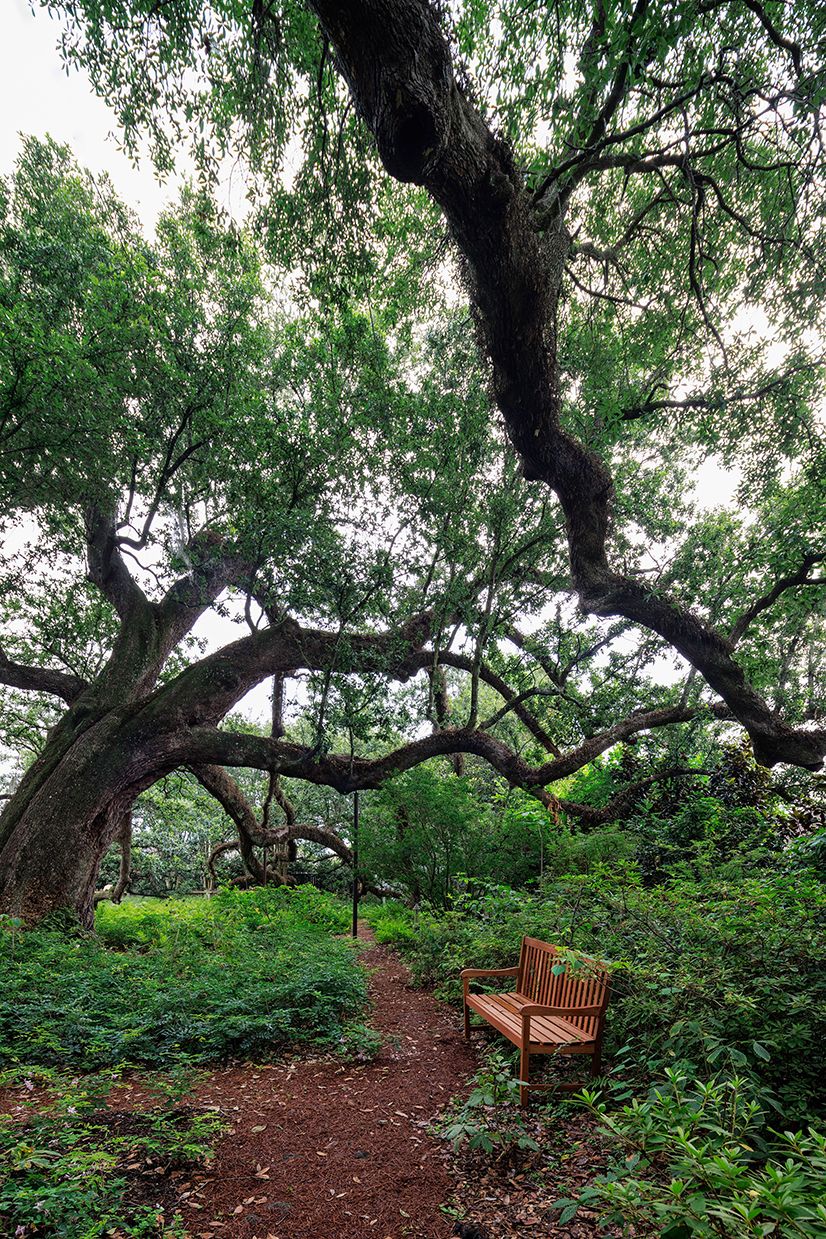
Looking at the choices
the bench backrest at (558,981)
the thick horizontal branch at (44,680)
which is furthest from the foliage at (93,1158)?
the thick horizontal branch at (44,680)

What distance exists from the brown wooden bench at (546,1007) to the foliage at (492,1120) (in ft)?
0.45

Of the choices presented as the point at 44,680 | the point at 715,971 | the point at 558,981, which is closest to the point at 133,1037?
the point at 558,981

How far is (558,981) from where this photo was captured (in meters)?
4.50

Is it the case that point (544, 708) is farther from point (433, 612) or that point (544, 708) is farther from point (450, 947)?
point (450, 947)

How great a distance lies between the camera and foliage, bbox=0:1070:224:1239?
218 cm

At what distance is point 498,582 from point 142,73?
7987 millimetres

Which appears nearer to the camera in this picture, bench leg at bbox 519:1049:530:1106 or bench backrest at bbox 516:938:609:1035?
bench leg at bbox 519:1049:530:1106

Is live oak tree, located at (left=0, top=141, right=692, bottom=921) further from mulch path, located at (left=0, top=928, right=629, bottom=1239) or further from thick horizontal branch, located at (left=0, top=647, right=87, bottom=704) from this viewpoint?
mulch path, located at (left=0, top=928, right=629, bottom=1239)

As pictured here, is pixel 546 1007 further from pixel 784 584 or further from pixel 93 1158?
pixel 784 584

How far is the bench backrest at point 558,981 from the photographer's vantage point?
12.4 feet

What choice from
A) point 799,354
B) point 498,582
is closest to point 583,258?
point 799,354

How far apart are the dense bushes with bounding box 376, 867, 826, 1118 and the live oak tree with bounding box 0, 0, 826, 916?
427cm

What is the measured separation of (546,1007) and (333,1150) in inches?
59.3

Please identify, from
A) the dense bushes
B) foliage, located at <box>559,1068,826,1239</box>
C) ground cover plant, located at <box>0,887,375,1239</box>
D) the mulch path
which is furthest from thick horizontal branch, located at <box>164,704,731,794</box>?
foliage, located at <box>559,1068,826,1239</box>
